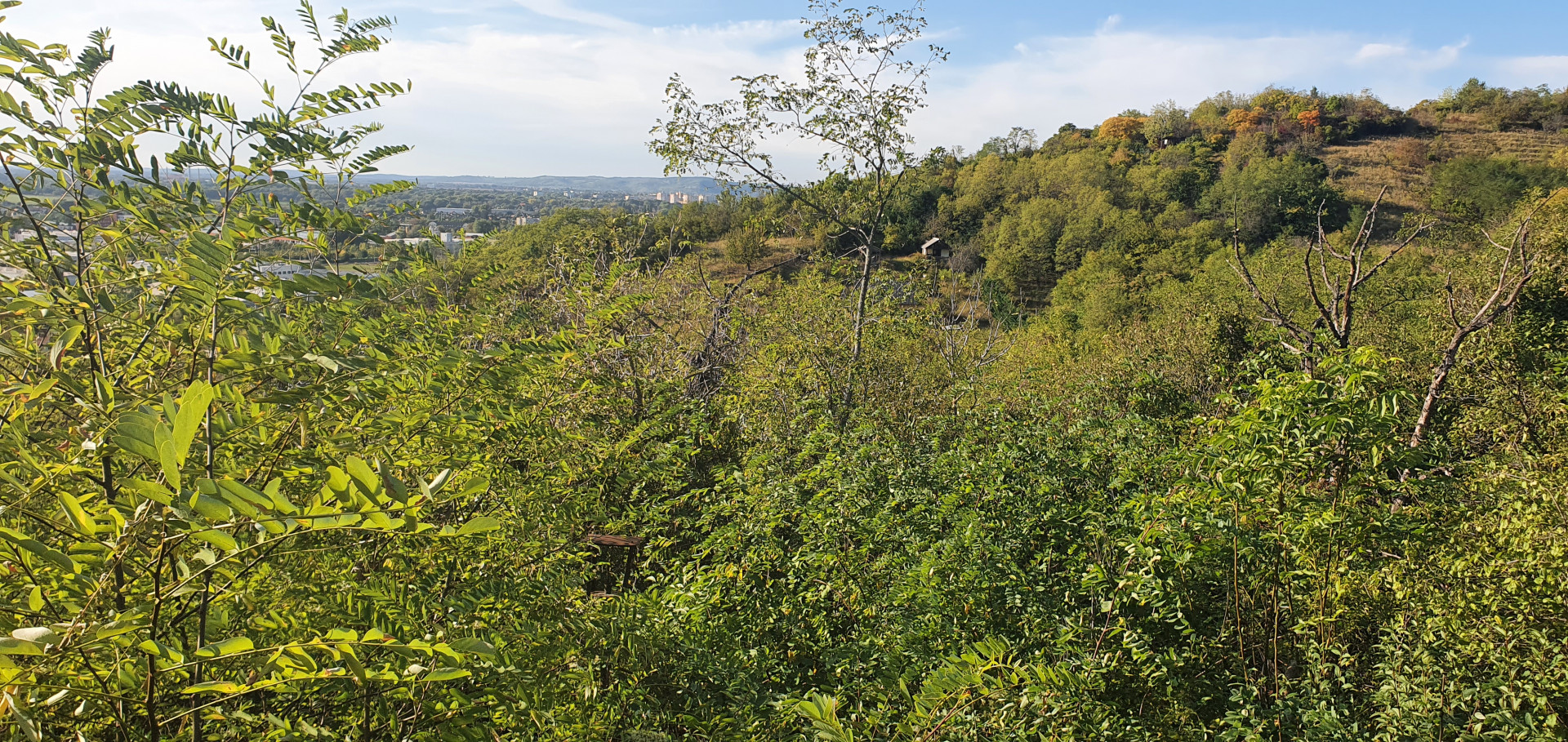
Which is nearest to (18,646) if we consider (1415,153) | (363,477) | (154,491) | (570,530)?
(154,491)

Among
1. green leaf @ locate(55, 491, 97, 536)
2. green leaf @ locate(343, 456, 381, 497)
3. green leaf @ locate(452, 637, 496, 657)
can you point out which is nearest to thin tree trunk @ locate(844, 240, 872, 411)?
green leaf @ locate(452, 637, 496, 657)

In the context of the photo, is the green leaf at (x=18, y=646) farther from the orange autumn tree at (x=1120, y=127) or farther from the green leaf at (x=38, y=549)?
the orange autumn tree at (x=1120, y=127)

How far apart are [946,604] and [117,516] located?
3.42 meters

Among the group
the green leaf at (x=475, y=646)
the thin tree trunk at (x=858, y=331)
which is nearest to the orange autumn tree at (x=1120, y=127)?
the thin tree trunk at (x=858, y=331)

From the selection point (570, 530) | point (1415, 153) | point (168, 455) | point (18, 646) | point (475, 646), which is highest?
point (1415, 153)

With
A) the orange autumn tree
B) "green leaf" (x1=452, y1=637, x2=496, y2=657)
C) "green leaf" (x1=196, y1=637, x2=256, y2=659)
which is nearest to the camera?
"green leaf" (x1=196, y1=637, x2=256, y2=659)

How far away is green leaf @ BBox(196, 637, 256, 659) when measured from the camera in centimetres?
114

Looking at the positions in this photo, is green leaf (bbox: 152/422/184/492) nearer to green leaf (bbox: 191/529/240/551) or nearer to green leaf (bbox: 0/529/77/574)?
green leaf (bbox: 191/529/240/551)

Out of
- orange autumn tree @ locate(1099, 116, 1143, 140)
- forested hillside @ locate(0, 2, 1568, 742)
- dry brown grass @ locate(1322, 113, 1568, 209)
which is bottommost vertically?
forested hillside @ locate(0, 2, 1568, 742)

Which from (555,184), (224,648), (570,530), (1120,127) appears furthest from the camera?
(555,184)

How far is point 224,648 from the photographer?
117cm

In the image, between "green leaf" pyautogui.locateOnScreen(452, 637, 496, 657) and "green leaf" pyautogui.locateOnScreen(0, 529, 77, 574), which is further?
"green leaf" pyautogui.locateOnScreen(452, 637, 496, 657)

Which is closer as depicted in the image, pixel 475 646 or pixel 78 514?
pixel 78 514

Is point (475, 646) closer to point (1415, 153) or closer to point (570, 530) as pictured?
point (570, 530)
